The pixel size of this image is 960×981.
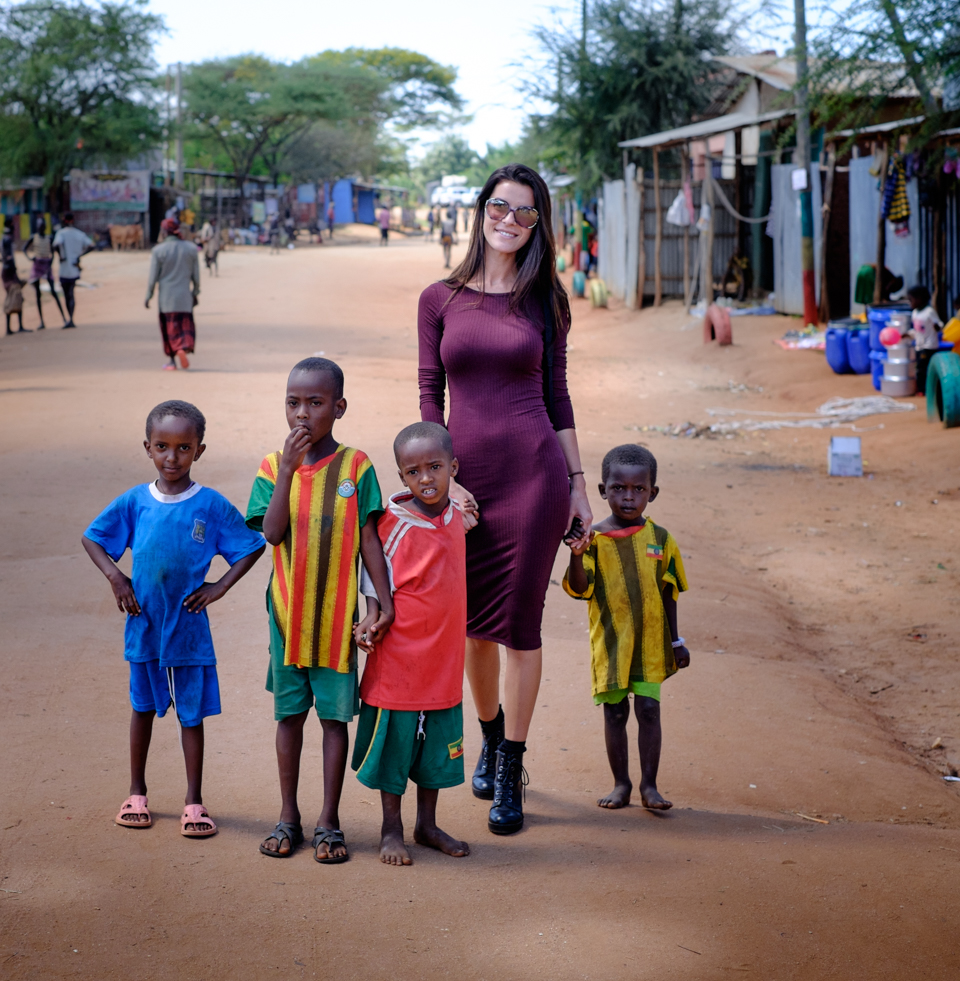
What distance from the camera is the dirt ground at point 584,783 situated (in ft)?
8.18

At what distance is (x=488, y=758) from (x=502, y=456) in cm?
99

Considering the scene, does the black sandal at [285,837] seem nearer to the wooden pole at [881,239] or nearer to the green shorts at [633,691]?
the green shorts at [633,691]

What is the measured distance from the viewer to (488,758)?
140 inches

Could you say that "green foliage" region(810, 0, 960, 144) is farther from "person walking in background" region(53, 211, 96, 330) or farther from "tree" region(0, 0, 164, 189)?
"tree" region(0, 0, 164, 189)

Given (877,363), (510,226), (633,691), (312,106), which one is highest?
(312,106)

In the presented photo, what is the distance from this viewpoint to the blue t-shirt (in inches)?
121

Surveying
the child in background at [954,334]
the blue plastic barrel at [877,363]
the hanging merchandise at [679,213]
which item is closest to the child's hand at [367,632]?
the child in background at [954,334]

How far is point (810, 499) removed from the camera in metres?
8.52

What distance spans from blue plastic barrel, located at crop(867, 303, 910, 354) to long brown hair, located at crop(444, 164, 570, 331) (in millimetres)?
9065

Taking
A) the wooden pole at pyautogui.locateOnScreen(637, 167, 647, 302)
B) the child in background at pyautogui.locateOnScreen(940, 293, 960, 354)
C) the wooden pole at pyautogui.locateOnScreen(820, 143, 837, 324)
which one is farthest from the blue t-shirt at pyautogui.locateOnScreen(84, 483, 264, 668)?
the wooden pole at pyautogui.locateOnScreen(637, 167, 647, 302)

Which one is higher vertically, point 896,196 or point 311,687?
point 896,196

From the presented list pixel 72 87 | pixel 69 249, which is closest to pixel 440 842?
pixel 69 249

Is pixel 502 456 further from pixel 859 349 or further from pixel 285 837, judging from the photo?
pixel 859 349

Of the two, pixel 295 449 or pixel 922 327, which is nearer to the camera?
pixel 295 449
